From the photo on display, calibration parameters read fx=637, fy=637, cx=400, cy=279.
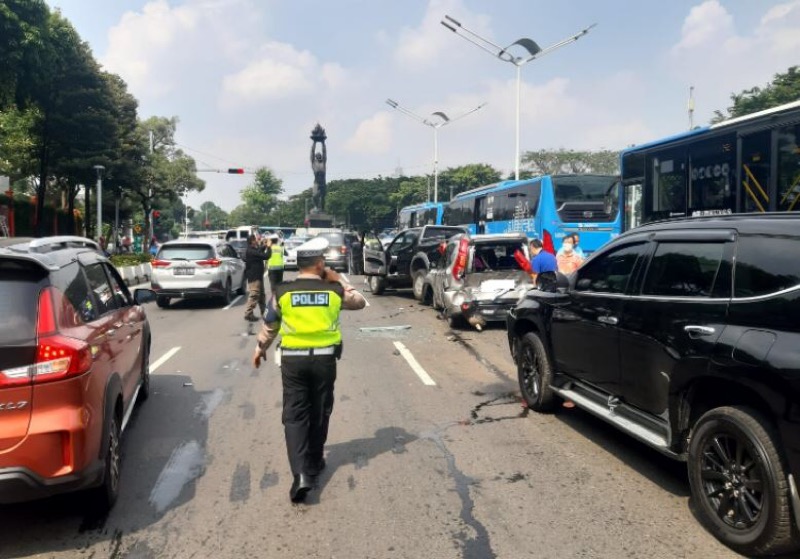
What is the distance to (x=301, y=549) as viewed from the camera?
3.53 meters

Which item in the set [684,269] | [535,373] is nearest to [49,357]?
[684,269]

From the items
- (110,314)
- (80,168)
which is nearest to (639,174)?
(110,314)

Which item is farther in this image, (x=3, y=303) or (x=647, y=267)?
(x=647, y=267)

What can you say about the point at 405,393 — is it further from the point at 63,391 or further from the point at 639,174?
the point at 639,174

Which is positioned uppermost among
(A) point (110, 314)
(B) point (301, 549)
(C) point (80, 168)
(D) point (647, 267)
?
(C) point (80, 168)

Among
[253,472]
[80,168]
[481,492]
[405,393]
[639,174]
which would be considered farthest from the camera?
[80,168]

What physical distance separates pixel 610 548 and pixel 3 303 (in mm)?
3598

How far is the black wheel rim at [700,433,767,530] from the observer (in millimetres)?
3299

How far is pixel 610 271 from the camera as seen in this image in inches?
199

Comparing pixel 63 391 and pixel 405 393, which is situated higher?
pixel 63 391

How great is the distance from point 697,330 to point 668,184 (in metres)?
8.94

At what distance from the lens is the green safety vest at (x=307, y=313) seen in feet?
13.7

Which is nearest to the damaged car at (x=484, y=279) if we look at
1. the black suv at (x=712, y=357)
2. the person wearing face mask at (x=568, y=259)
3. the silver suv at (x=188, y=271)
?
the person wearing face mask at (x=568, y=259)

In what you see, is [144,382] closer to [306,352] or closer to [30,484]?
[306,352]
